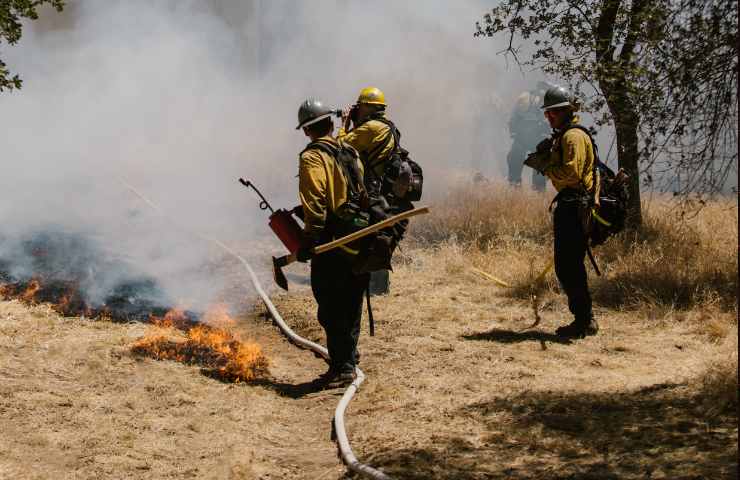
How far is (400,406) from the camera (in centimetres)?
521

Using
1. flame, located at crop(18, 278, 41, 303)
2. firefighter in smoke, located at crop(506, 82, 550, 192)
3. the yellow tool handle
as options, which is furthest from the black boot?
firefighter in smoke, located at crop(506, 82, 550, 192)

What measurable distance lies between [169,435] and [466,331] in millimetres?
3199

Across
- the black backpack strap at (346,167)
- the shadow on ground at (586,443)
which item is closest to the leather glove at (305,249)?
the black backpack strap at (346,167)

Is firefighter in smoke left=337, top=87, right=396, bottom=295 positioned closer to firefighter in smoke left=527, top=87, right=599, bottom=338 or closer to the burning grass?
firefighter in smoke left=527, top=87, right=599, bottom=338

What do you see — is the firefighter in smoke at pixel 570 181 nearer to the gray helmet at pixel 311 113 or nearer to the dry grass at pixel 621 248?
the dry grass at pixel 621 248

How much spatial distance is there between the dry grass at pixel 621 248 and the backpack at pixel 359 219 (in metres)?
2.11

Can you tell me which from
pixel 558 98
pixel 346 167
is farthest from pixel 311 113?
pixel 558 98

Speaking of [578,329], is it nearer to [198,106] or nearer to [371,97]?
[371,97]

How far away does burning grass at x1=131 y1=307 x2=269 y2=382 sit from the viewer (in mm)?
6026

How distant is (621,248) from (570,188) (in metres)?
2.95

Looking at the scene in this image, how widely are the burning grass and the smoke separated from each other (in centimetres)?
107

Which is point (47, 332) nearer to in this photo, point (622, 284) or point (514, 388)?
point (514, 388)

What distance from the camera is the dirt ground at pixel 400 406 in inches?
161

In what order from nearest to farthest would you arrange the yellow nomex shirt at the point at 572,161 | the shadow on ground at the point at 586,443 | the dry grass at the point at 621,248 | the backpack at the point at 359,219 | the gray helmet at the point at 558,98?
the shadow on ground at the point at 586,443
the backpack at the point at 359,219
the yellow nomex shirt at the point at 572,161
the gray helmet at the point at 558,98
the dry grass at the point at 621,248
